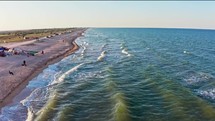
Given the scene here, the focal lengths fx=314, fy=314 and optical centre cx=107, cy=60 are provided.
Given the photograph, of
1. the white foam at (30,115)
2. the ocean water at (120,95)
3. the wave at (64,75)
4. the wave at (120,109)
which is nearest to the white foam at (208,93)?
the ocean water at (120,95)

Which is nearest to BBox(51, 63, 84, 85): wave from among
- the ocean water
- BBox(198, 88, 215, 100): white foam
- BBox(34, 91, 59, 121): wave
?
the ocean water

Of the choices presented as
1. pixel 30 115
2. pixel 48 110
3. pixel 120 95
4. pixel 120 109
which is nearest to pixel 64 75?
pixel 120 95

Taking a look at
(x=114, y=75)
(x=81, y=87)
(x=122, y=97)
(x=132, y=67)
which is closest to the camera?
(x=122, y=97)

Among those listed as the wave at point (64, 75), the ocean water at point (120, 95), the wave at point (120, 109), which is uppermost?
the wave at point (120, 109)

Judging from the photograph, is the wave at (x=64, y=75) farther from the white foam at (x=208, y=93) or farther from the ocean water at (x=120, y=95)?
the white foam at (x=208, y=93)

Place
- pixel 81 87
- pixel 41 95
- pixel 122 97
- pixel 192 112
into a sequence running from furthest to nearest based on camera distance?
pixel 81 87 < pixel 41 95 < pixel 122 97 < pixel 192 112

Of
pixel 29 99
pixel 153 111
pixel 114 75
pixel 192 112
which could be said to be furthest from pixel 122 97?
pixel 114 75

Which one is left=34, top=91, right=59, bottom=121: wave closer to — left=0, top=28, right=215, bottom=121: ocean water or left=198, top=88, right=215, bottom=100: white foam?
left=0, top=28, right=215, bottom=121: ocean water

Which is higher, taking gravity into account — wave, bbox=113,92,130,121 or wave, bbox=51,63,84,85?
wave, bbox=113,92,130,121

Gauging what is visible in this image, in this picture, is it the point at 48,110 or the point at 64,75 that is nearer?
the point at 48,110

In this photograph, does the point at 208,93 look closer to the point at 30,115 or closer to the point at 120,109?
the point at 120,109

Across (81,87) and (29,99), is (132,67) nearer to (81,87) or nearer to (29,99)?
(81,87)
